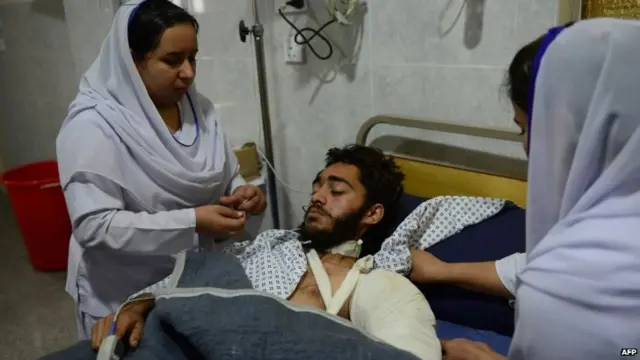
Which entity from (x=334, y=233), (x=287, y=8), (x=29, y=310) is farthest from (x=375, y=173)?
(x=29, y=310)

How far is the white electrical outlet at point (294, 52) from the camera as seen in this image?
2.23m

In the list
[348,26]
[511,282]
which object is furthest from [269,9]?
[511,282]

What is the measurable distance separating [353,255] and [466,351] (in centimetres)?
46

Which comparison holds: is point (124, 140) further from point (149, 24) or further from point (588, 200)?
point (588, 200)

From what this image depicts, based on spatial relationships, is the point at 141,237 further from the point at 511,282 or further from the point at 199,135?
the point at 511,282

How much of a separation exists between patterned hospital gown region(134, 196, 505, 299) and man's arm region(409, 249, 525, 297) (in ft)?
0.13

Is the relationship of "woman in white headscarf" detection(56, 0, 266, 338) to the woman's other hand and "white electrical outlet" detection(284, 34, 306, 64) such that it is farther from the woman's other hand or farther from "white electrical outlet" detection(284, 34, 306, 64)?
"white electrical outlet" detection(284, 34, 306, 64)

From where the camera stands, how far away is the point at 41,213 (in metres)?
2.92

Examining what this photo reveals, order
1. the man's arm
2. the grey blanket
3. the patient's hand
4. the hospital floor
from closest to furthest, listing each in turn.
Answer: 1. the grey blanket
2. the patient's hand
3. the man's arm
4. the hospital floor

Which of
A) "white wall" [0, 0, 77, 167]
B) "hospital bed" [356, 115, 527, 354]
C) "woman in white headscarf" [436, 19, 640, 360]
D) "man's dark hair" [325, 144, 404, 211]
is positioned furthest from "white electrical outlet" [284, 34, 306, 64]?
"white wall" [0, 0, 77, 167]

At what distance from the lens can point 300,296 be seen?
1501mm

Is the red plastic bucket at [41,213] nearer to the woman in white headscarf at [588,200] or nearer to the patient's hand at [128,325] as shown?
the patient's hand at [128,325]

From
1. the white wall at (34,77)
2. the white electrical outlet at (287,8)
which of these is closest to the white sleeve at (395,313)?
the white electrical outlet at (287,8)

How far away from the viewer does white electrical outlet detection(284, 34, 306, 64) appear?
7.32 feet
